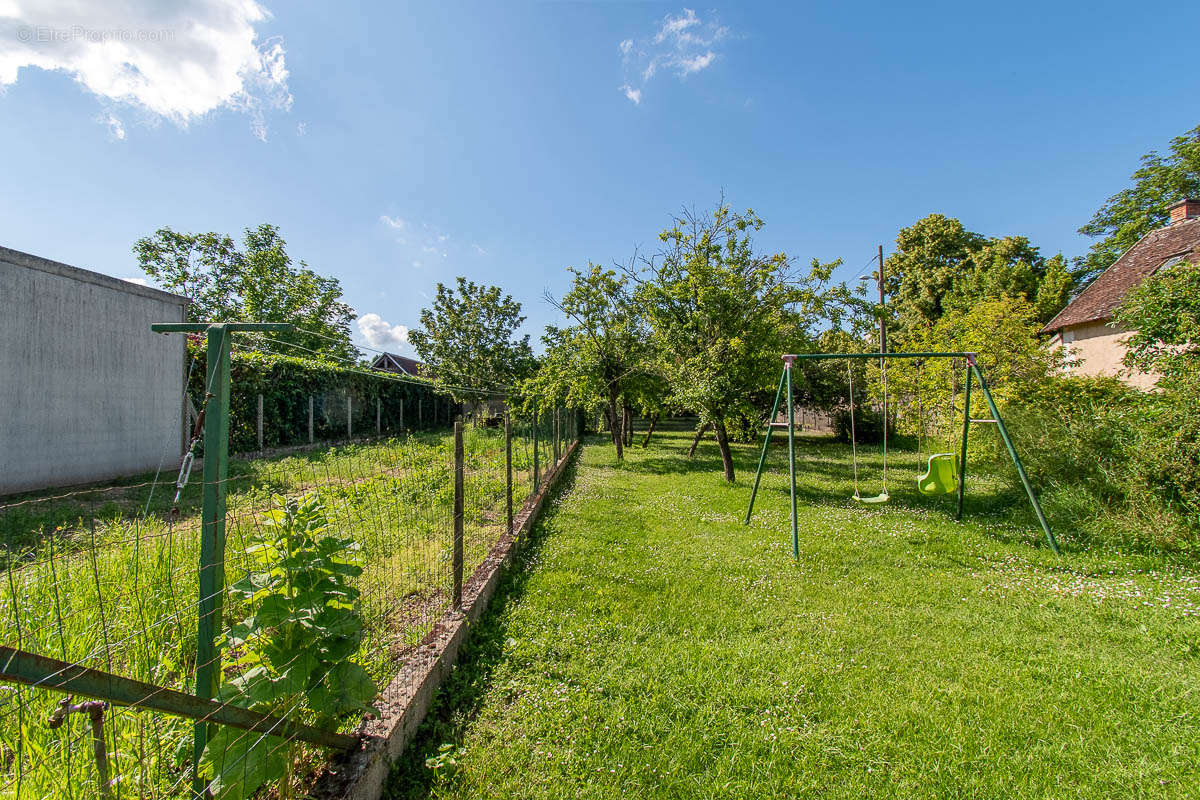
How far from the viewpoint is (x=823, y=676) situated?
307 cm

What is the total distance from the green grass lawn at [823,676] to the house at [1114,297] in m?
12.0

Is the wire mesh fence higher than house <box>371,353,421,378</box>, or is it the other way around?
house <box>371,353,421,378</box>

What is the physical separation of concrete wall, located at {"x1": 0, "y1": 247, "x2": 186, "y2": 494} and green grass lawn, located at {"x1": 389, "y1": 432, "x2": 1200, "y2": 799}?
27.0 ft

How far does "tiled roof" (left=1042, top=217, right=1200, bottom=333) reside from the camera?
12797 mm

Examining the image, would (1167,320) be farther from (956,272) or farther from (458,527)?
(956,272)

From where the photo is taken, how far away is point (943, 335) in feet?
45.9

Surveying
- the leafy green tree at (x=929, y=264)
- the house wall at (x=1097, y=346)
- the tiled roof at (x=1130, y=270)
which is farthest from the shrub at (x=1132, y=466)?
the leafy green tree at (x=929, y=264)

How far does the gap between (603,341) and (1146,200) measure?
28492 mm

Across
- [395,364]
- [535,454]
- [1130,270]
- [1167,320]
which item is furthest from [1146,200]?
[395,364]

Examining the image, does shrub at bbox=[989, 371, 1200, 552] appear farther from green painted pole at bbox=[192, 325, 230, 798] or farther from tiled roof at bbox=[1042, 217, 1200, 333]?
tiled roof at bbox=[1042, 217, 1200, 333]

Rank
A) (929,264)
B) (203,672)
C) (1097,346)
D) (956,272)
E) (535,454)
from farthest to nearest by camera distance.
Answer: (929,264)
(956,272)
(1097,346)
(535,454)
(203,672)

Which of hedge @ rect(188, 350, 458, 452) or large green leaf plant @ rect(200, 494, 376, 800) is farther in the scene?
hedge @ rect(188, 350, 458, 452)

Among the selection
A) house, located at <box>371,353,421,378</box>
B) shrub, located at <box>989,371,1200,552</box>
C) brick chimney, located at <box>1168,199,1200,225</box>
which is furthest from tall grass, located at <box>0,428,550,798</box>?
house, located at <box>371,353,421,378</box>

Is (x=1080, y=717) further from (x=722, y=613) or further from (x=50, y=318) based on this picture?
(x=50, y=318)
